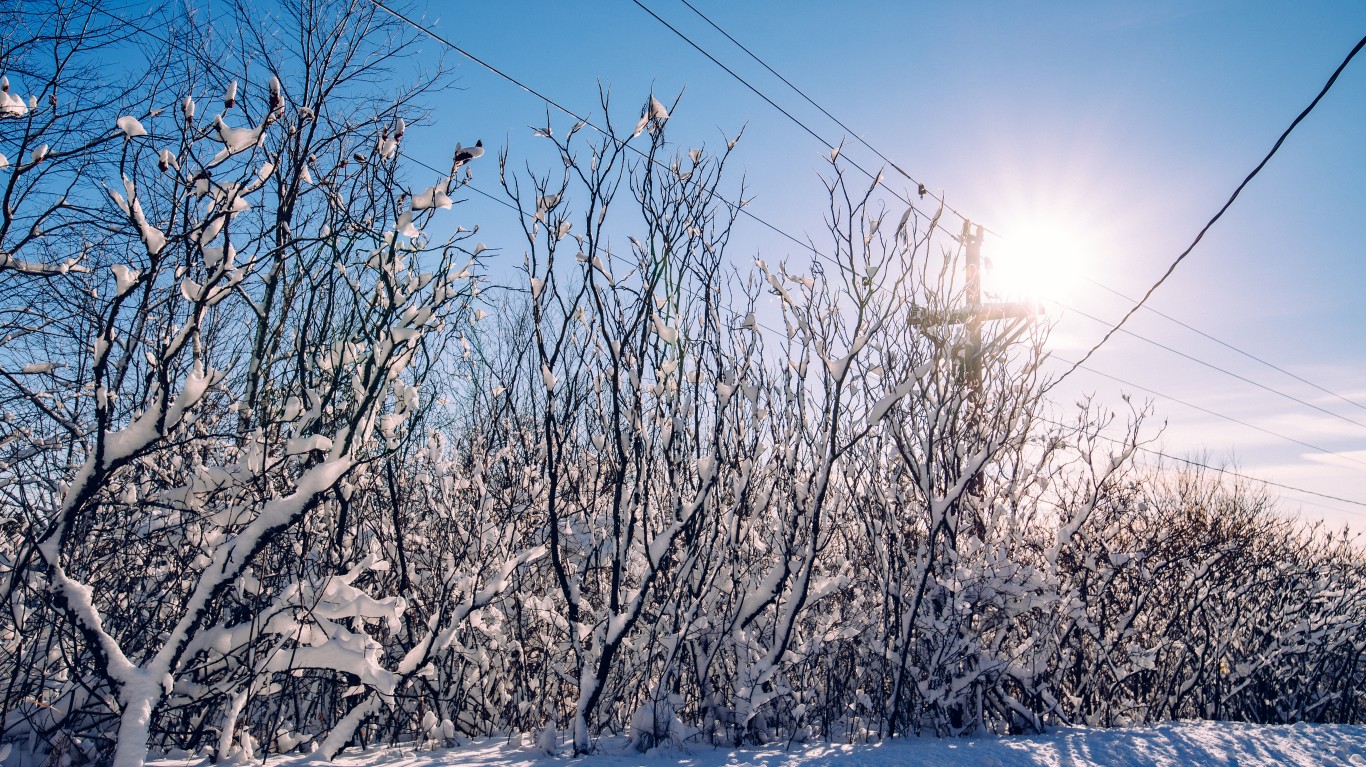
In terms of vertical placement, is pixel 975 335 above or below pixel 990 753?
above

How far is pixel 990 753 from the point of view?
331 centimetres

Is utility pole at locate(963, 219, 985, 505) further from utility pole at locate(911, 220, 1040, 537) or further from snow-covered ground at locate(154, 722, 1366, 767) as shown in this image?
snow-covered ground at locate(154, 722, 1366, 767)

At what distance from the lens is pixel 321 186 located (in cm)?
304

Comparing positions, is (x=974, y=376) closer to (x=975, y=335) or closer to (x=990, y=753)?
(x=975, y=335)

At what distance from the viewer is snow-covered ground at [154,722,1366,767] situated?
2.90m

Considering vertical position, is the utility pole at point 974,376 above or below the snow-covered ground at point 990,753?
above

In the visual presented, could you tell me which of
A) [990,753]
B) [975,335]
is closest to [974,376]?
[975,335]

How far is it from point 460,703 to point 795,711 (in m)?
1.86

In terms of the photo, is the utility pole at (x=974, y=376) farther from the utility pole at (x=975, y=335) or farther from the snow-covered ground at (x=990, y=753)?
the snow-covered ground at (x=990, y=753)

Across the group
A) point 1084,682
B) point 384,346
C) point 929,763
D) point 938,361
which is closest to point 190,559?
point 384,346

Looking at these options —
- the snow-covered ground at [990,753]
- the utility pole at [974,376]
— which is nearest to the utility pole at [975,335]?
the utility pole at [974,376]

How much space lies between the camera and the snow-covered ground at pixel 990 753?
290 centimetres

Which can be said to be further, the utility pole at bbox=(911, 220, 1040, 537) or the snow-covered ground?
the utility pole at bbox=(911, 220, 1040, 537)

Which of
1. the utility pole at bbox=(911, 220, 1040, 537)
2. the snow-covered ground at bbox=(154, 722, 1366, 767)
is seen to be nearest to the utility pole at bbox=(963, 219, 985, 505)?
the utility pole at bbox=(911, 220, 1040, 537)
